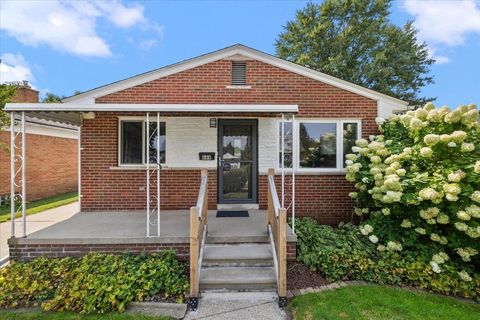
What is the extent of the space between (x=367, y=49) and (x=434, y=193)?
1927 centimetres

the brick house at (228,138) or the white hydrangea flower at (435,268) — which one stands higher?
the brick house at (228,138)

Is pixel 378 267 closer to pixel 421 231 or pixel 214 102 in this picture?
pixel 421 231

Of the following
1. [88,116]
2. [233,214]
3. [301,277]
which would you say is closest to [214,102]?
[233,214]

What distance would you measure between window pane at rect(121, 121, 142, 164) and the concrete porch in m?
1.80

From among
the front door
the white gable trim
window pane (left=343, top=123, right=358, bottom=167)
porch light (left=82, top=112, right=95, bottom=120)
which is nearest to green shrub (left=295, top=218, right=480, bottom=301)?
the front door

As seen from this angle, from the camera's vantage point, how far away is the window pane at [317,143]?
679 centimetres

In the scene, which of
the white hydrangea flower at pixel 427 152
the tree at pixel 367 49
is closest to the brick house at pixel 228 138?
the white hydrangea flower at pixel 427 152

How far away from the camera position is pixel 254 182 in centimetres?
671

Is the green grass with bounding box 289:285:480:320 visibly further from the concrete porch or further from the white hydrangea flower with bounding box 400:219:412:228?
the white hydrangea flower with bounding box 400:219:412:228

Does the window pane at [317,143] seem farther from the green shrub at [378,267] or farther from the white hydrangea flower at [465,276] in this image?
the white hydrangea flower at [465,276]

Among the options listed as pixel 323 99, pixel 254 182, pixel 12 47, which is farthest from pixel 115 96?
pixel 12 47

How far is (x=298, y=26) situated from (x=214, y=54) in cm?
1794

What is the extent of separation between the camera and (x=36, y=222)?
7.30 meters

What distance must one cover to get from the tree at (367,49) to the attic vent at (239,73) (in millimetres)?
14426
